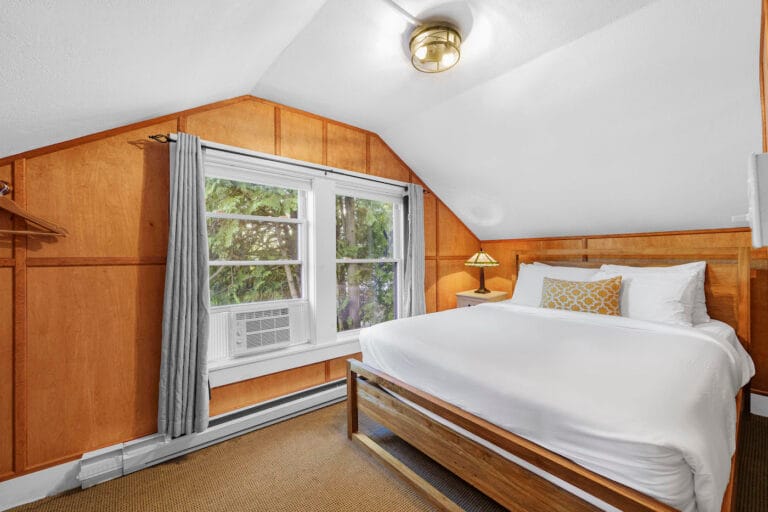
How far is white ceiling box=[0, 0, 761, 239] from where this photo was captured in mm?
1257

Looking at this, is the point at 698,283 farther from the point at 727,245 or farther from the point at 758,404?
the point at 758,404

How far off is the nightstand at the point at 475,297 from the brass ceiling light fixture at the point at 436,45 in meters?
2.35

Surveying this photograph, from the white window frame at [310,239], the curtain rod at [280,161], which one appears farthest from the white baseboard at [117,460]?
the curtain rod at [280,161]

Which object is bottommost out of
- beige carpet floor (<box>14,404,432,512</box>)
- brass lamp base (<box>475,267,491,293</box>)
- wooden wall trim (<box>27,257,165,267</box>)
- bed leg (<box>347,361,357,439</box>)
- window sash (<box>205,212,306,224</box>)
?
beige carpet floor (<box>14,404,432,512</box>)

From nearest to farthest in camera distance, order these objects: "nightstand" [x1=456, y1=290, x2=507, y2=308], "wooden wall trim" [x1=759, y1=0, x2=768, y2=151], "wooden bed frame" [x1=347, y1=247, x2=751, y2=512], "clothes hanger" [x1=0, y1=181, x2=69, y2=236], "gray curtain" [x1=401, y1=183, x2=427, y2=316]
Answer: "wooden bed frame" [x1=347, y1=247, x2=751, y2=512]
"wooden wall trim" [x1=759, y1=0, x2=768, y2=151]
"clothes hanger" [x1=0, y1=181, x2=69, y2=236]
"gray curtain" [x1=401, y1=183, x2=427, y2=316]
"nightstand" [x1=456, y1=290, x2=507, y2=308]

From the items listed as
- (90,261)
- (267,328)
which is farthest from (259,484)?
(90,261)

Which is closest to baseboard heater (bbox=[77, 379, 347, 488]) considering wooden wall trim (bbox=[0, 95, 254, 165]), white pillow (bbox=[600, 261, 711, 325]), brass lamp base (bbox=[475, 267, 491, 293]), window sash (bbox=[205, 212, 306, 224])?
window sash (bbox=[205, 212, 306, 224])

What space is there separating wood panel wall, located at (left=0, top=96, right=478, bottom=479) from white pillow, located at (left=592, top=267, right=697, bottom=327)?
293 centimetres

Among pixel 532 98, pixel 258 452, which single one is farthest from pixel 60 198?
pixel 532 98

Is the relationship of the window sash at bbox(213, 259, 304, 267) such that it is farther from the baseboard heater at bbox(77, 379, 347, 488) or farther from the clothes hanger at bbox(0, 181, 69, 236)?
the baseboard heater at bbox(77, 379, 347, 488)

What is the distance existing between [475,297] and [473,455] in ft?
7.42

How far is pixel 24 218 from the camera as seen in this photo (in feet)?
5.58

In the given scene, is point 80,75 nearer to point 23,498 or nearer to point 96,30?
point 96,30

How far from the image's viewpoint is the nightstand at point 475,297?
3.52m
